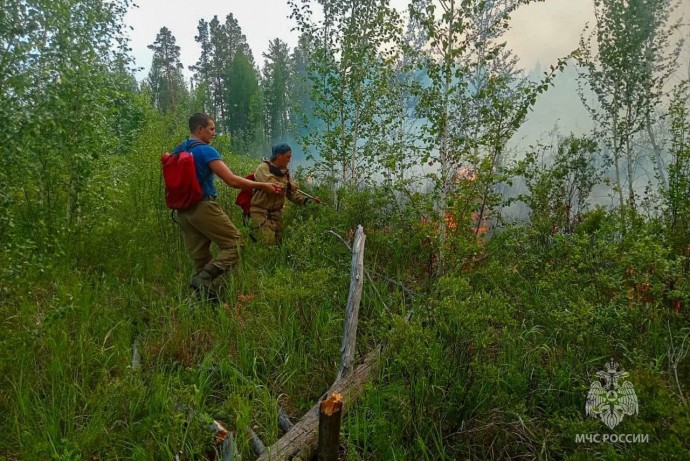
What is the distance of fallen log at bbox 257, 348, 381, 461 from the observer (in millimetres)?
2660

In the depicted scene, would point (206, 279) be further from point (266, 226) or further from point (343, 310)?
point (343, 310)

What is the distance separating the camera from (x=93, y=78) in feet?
19.1

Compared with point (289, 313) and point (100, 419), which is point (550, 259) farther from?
point (100, 419)

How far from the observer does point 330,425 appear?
82.2 inches

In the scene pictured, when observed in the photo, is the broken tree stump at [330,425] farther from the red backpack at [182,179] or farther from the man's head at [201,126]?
the man's head at [201,126]

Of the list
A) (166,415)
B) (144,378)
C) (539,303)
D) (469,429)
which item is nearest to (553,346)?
(539,303)

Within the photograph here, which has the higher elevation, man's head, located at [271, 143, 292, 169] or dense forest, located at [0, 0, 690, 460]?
man's head, located at [271, 143, 292, 169]

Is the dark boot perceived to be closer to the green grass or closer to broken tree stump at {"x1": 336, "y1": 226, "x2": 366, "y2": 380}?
the green grass

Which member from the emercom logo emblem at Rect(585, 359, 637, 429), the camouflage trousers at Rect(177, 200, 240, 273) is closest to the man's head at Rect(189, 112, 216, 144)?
the camouflage trousers at Rect(177, 200, 240, 273)

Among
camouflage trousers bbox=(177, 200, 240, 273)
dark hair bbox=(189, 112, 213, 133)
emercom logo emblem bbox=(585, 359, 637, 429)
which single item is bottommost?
emercom logo emblem bbox=(585, 359, 637, 429)

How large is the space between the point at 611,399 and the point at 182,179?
449 centimetres

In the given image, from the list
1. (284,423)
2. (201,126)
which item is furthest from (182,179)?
(284,423)

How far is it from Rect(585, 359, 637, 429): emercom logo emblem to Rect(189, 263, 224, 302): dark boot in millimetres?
3959

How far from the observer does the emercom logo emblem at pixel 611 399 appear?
2365 mm
